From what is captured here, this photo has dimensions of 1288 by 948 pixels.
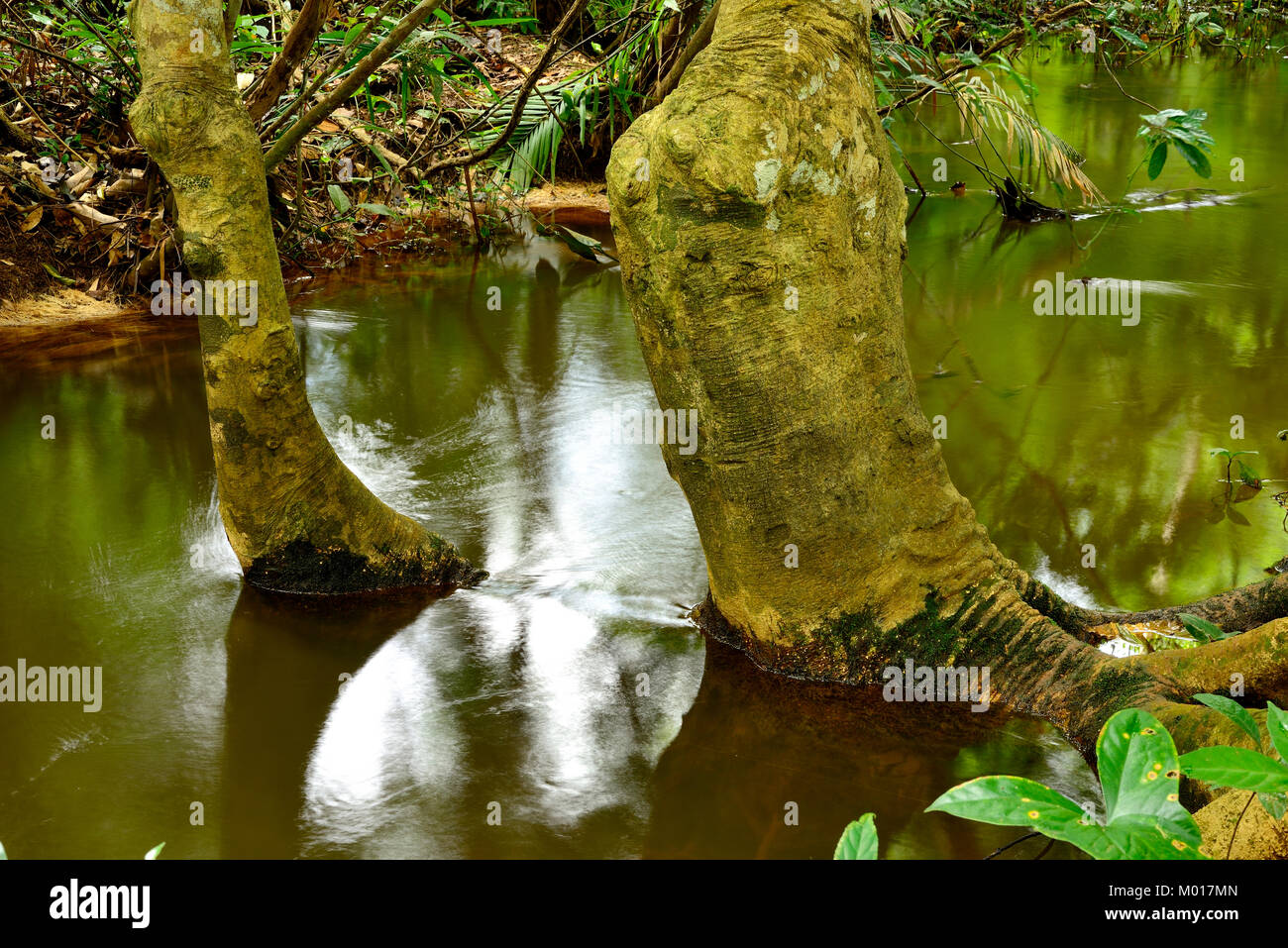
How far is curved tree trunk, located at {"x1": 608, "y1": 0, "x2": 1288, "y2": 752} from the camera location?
118 inches

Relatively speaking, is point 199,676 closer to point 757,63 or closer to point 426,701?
point 426,701

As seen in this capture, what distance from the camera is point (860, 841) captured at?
1.39m

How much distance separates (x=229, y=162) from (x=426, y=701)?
183 cm

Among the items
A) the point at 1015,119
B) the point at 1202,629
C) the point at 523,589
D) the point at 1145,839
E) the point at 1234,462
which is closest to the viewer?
the point at 1145,839

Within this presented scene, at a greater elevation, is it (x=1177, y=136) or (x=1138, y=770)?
(x=1177, y=136)

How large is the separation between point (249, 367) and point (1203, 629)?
9.97ft

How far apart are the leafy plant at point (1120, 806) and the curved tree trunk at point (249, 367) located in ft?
9.33

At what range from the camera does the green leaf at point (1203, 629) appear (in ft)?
10.1

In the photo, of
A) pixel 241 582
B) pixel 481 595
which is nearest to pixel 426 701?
pixel 481 595

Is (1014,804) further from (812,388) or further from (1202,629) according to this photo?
(1202,629)

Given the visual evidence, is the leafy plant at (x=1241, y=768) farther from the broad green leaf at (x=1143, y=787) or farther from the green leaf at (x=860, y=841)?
the green leaf at (x=860, y=841)

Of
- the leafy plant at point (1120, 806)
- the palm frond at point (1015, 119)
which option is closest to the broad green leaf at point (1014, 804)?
the leafy plant at point (1120, 806)

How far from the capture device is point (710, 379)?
3131 mm

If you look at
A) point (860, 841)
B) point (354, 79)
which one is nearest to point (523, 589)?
point (354, 79)
